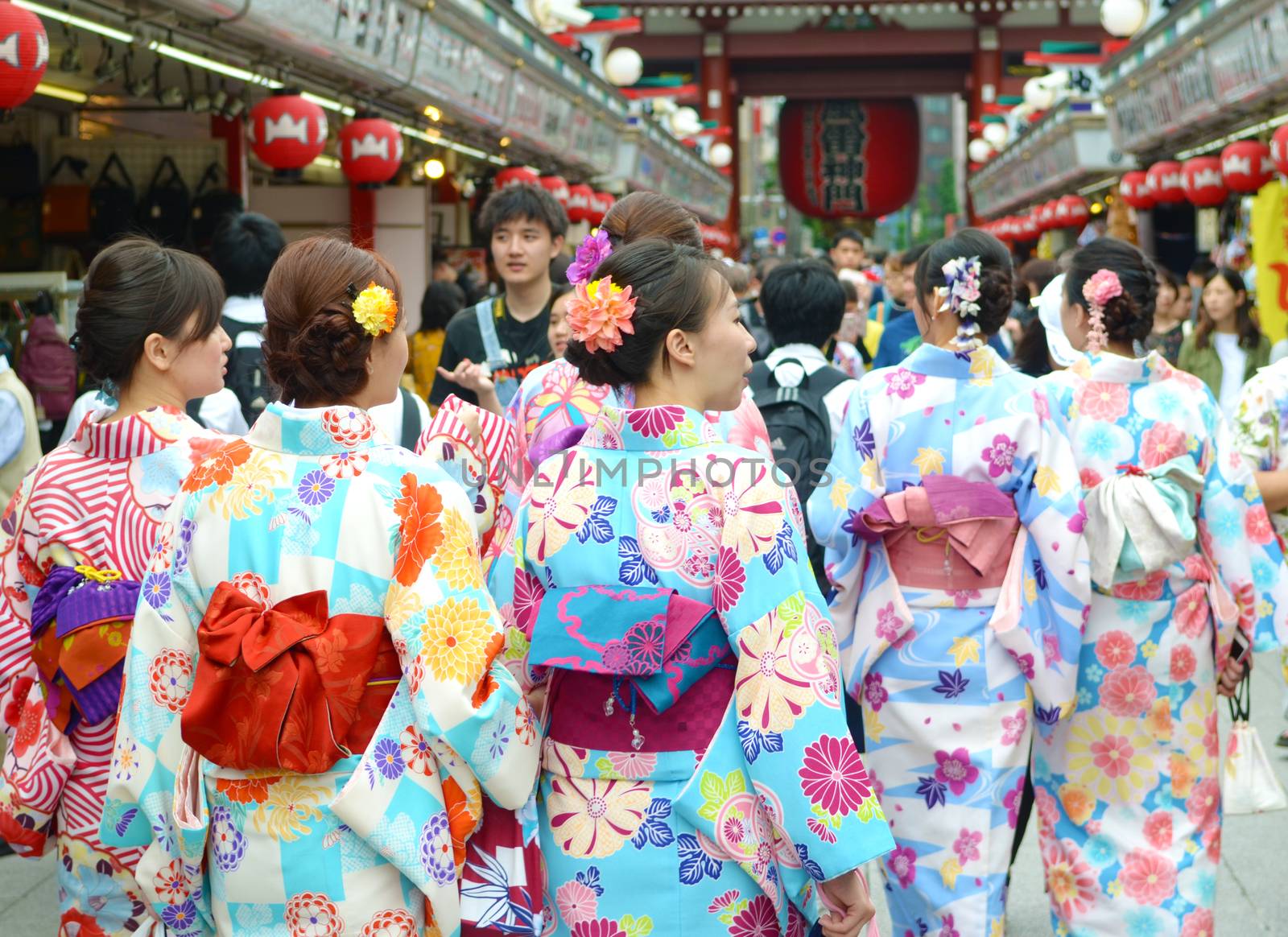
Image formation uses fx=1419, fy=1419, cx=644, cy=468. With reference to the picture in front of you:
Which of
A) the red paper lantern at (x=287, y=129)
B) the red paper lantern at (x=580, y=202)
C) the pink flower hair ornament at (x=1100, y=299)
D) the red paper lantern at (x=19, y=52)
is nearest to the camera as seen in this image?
the pink flower hair ornament at (x=1100, y=299)

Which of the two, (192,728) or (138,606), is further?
(138,606)

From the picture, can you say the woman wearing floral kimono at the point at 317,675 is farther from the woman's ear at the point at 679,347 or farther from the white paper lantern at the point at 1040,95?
the white paper lantern at the point at 1040,95

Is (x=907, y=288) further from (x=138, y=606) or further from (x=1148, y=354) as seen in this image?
(x=138, y=606)

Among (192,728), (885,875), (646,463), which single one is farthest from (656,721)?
(885,875)

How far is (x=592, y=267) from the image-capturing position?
276 cm

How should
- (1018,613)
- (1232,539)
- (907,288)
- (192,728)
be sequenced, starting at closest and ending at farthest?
(192,728)
(1018,613)
(1232,539)
(907,288)

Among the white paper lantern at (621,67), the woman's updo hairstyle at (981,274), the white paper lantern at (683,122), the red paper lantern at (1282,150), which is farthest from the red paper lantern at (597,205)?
the woman's updo hairstyle at (981,274)

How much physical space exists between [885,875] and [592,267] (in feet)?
6.10

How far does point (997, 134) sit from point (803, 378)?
996 inches

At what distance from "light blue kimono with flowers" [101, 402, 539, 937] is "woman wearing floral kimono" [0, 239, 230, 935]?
1.57 feet

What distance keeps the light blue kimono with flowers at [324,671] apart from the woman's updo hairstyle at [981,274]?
5.98 ft

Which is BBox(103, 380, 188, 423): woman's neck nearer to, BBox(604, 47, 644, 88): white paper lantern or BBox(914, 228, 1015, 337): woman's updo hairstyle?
BBox(914, 228, 1015, 337): woman's updo hairstyle

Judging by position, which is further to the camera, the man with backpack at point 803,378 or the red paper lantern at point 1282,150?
the red paper lantern at point 1282,150

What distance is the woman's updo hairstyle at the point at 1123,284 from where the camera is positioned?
3812mm
